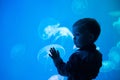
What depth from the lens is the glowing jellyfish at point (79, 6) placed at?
151 inches

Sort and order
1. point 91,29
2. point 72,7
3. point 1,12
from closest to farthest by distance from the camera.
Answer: point 91,29 → point 1,12 → point 72,7

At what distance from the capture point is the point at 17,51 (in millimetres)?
3338

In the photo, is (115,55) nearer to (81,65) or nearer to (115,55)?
(115,55)

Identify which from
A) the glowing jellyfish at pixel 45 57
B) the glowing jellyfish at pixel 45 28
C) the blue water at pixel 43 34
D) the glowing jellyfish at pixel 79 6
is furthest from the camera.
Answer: the glowing jellyfish at pixel 79 6

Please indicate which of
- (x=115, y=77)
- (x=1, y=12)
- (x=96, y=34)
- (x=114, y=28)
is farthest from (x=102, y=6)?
(x=96, y=34)

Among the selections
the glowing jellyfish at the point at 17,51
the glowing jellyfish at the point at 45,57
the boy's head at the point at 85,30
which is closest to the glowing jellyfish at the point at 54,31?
the glowing jellyfish at the point at 45,57

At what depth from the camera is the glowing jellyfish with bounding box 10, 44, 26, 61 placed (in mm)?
3254

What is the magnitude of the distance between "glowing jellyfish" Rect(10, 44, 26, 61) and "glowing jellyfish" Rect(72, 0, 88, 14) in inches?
45.9

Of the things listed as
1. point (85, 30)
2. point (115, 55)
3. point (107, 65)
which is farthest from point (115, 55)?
point (85, 30)

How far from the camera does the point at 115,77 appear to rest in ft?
13.3

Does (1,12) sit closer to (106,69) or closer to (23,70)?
(23,70)

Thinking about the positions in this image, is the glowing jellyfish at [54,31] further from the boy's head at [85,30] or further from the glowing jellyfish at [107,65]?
the boy's head at [85,30]

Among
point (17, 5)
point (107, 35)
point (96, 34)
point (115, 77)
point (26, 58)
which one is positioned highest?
point (17, 5)

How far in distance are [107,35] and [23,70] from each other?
5.79 feet
